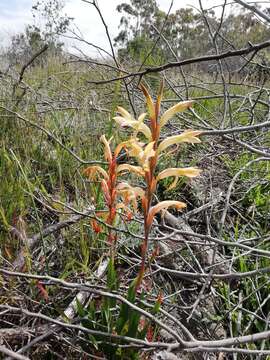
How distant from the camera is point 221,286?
2.01 meters

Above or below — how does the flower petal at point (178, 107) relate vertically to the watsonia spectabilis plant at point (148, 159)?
A: above

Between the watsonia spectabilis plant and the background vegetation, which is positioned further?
the background vegetation

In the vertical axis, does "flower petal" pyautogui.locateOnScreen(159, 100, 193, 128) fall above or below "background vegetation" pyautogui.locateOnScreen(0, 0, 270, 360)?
above

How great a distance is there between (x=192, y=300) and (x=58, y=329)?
0.81 meters

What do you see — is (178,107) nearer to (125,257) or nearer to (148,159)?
(148,159)

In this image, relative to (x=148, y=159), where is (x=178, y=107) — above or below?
above

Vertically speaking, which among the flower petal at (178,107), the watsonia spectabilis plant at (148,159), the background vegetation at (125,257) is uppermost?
the flower petal at (178,107)

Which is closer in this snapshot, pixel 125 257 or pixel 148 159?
pixel 148 159

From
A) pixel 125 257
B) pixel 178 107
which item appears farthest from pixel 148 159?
pixel 125 257

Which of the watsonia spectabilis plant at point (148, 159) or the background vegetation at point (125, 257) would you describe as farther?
the background vegetation at point (125, 257)

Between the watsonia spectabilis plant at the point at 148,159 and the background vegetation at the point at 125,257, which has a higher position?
the watsonia spectabilis plant at the point at 148,159

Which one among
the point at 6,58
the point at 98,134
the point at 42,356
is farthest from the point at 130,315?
the point at 6,58

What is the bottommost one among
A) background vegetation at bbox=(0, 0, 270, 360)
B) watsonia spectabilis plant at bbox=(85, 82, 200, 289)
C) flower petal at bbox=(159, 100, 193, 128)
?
background vegetation at bbox=(0, 0, 270, 360)

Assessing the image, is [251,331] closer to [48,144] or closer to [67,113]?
[48,144]
